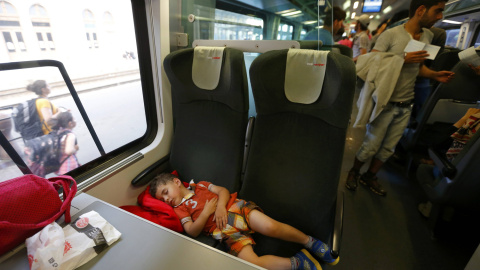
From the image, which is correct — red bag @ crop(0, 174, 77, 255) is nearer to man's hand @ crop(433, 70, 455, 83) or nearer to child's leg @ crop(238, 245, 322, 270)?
child's leg @ crop(238, 245, 322, 270)

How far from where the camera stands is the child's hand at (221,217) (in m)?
1.33

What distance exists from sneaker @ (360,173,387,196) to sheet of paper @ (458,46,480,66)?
1402mm

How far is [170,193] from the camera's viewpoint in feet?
4.97

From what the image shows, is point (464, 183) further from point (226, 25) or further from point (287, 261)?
point (226, 25)

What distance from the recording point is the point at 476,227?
1900 mm

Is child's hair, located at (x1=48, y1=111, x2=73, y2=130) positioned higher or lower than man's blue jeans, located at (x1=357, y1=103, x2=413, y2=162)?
higher

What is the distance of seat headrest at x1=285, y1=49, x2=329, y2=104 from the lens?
1.12m

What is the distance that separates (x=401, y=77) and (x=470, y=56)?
520 millimetres

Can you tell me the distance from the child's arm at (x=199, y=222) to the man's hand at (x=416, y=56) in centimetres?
209

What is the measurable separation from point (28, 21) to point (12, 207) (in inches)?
37.8

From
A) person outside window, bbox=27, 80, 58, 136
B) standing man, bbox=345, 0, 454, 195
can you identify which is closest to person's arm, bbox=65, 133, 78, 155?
person outside window, bbox=27, 80, 58, 136

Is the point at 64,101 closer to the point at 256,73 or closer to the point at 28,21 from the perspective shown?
the point at 28,21

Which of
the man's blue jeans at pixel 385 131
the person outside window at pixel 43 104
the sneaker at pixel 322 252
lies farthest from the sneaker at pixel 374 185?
the person outside window at pixel 43 104

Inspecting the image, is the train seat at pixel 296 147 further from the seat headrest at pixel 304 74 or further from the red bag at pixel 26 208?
the red bag at pixel 26 208
